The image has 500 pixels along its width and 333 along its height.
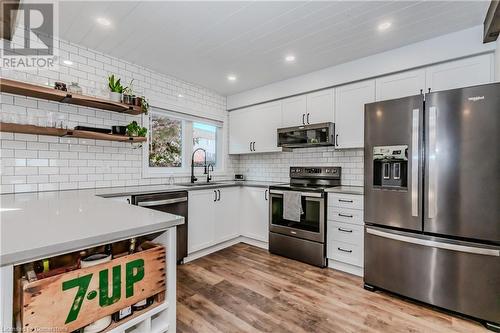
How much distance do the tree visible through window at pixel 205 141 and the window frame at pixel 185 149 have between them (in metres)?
0.06

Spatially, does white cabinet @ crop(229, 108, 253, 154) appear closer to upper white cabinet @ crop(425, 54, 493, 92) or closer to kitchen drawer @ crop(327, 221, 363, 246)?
kitchen drawer @ crop(327, 221, 363, 246)

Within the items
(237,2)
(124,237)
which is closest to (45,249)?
(124,237)

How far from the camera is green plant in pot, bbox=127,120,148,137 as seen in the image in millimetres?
2805

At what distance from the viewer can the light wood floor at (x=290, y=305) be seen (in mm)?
1843

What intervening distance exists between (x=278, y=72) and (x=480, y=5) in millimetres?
2011

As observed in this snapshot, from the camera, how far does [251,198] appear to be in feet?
12.2

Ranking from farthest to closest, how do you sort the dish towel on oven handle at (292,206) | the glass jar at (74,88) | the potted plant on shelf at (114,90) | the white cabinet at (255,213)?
the white cabinet at (255,213)
the dish towel on oven handle at (292,206)
the potted plant on shelf at (114,90)
the glass jar at (74,88)

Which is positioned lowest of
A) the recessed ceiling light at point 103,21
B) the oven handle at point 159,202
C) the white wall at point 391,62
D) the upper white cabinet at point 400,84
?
the oven handle at point 159,202

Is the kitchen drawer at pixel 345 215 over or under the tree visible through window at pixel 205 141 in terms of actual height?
under

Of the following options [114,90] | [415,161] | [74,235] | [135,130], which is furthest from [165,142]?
[415,161]

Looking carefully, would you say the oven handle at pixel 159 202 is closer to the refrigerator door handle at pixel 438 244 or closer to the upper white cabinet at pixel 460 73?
the refrigerator door handle at pixel 438 244

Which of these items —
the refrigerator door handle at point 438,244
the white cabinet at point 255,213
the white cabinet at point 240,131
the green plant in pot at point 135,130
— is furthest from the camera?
the white cabinet at point 240,131

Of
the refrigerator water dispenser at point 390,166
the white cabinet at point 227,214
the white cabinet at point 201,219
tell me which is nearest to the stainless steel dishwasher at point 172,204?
the white cabinet at point 201,219

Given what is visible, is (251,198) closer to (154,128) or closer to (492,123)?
(154,128)
